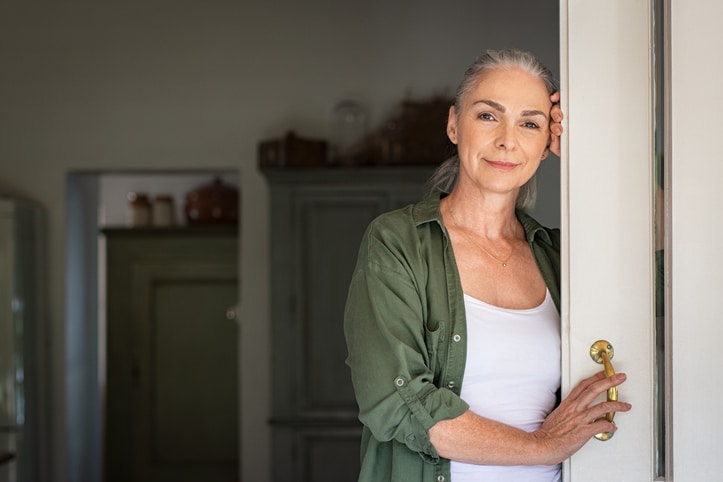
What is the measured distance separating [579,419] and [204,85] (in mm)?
3932

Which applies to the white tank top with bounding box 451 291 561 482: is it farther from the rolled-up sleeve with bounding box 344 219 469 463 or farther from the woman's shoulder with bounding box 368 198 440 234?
the woman's shoulder with bounding box 368 198 440 234

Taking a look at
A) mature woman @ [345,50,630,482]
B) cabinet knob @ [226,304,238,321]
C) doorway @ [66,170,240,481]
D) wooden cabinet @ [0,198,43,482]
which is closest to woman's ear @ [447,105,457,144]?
mature woman @ [345,50,630,482]

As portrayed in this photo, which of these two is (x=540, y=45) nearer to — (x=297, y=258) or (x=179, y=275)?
(x=297, y=258)

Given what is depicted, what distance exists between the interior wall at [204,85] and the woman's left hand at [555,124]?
3.38 metres

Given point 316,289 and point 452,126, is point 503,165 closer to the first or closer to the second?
point 452,126

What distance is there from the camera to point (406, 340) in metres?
1.62

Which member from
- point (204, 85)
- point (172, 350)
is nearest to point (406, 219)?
point (204, 85)

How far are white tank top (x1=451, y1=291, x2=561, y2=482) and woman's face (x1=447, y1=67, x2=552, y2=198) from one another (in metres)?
0.24

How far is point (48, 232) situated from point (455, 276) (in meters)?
3.90

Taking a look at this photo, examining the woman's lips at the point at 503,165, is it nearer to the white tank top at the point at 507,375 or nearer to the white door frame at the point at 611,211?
the white door frame at the point at 611,211

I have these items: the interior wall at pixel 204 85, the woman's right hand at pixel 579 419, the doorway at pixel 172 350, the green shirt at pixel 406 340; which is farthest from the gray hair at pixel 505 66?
the doorway at pixel 172 350

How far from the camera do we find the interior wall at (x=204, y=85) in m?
5.07

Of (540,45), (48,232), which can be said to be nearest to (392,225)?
(540,45)

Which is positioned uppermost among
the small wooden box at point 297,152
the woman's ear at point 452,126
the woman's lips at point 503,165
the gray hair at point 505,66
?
the small wooden box at point 297,152
